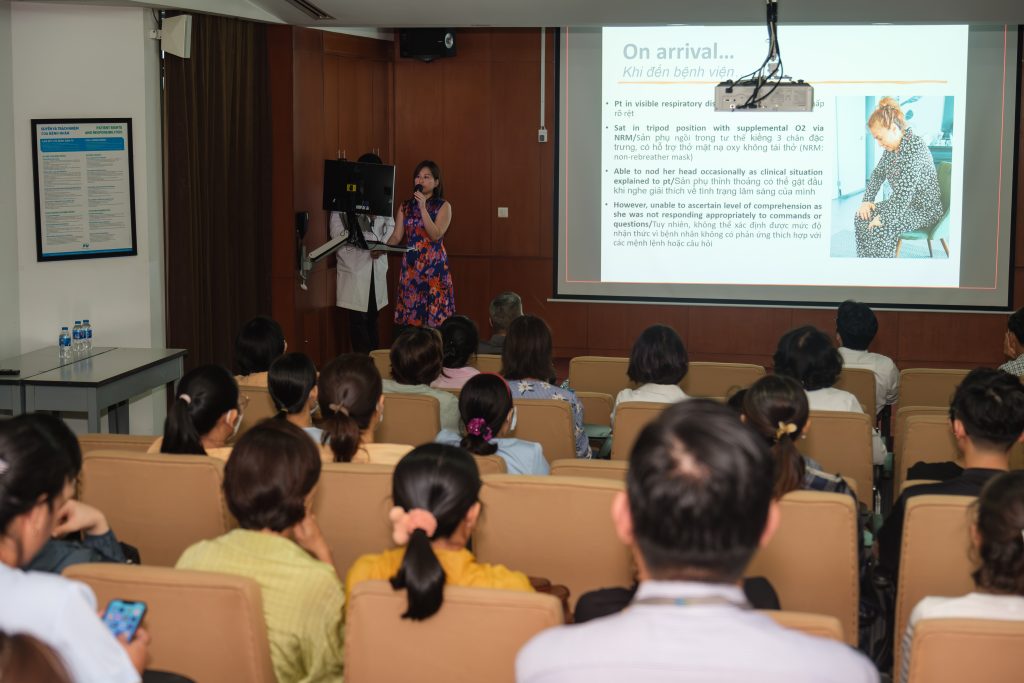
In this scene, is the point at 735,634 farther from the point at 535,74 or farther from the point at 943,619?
the point at 535,74

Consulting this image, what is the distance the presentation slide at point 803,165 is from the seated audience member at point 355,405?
17.9 ft

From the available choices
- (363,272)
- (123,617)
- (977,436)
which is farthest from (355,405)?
(363,272)

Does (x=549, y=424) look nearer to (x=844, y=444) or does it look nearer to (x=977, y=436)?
(x=844, y=444)

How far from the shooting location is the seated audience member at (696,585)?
1148 millimetres

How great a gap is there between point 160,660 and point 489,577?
63cm

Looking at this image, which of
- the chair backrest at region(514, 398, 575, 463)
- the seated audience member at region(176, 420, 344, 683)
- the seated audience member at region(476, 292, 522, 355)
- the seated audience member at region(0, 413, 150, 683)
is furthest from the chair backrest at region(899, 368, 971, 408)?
the seated audience member at region(0, 413, 150, 683)

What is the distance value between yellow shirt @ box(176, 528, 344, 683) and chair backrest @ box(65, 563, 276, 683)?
114 millimetres

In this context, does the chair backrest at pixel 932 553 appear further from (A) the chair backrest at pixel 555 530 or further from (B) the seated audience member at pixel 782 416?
(A) the chair backrest at pixel 555 530

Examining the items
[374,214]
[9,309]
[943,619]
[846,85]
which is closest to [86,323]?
[9,309]

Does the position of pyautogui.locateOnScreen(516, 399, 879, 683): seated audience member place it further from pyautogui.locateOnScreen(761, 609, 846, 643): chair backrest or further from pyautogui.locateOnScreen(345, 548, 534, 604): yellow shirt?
pyautogui.locateOnScreen(345, 548, 534, 604): yellow shirt

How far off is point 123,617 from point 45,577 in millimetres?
167

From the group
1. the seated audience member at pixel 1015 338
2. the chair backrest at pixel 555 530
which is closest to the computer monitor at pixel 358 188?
the seated audience member at pixel 1015 338

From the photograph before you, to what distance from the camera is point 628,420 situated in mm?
3836

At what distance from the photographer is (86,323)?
5.70 meters
